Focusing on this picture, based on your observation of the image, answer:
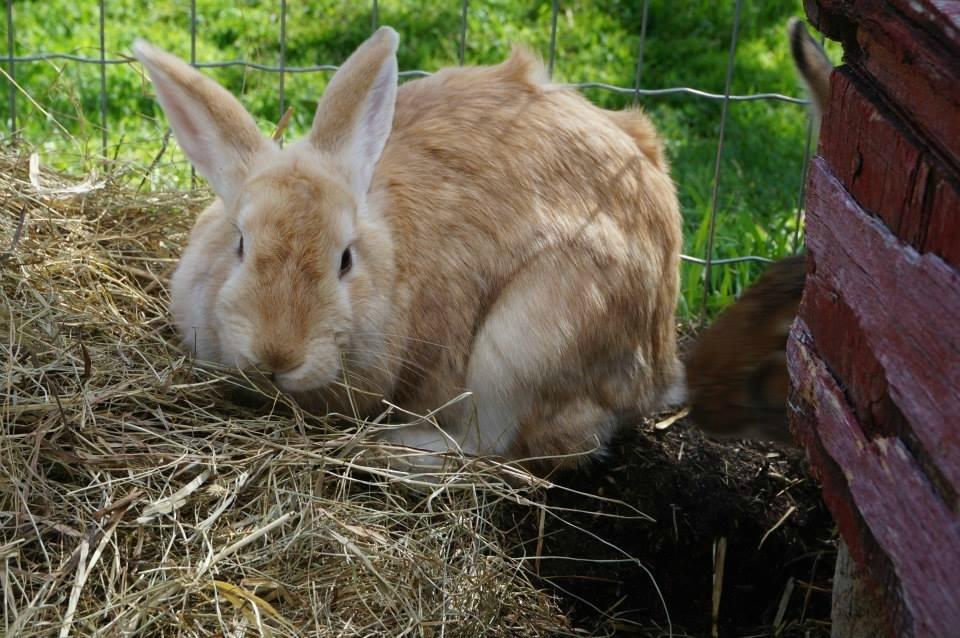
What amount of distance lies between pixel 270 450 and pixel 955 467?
1760 millimetres

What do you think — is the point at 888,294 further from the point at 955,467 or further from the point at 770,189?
the point at 770,189

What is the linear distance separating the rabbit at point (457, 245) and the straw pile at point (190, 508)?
14 centimetres

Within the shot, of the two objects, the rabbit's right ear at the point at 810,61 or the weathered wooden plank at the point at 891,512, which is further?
the rabbit's right ear at the point at 810,61

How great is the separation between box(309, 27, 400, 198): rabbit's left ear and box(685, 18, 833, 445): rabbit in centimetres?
102

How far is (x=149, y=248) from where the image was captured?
3.96 m

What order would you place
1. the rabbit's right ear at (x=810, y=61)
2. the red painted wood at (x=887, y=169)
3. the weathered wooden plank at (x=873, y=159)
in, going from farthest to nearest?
the rabbit's right ear at (x=810, y=61), the weathered wooden plank at (x=873, y=159), the red painted wood at (x=887, y=169)

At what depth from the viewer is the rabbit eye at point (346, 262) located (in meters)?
3.08

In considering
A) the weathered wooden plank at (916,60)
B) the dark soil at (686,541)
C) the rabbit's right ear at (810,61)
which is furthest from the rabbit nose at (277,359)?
the rabbit's right ear at (810,61)

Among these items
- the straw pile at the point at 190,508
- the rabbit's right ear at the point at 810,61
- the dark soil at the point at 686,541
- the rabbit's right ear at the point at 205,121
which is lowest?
the dark soil at the point at 686,541

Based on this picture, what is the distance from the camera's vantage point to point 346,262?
10.2 ft

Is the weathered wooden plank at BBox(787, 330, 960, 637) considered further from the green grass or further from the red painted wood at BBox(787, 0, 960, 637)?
the green grass

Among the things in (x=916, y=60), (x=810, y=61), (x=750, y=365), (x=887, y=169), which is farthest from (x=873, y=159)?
(x=810, y=61)

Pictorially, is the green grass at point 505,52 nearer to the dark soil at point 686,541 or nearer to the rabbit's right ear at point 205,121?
the dark soil at point 686,541

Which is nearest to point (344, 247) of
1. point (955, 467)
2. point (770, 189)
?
point (955, 467)
